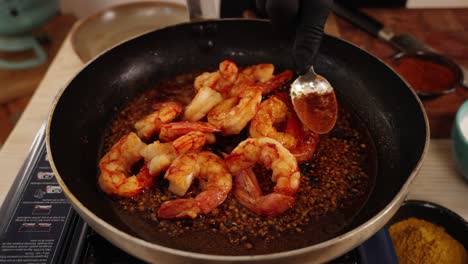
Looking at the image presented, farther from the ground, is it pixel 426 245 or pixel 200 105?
pixel 200 105

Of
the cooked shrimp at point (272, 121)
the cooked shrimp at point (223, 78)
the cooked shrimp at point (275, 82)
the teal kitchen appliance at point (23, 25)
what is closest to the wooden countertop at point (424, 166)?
the cooked shrimp at point (272, 121)

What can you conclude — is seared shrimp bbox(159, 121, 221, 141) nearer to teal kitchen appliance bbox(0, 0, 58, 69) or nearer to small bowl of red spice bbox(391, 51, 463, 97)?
small bowl of red spice bbox(391, 51, 463, 97)

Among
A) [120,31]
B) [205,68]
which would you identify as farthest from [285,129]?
[120,31]

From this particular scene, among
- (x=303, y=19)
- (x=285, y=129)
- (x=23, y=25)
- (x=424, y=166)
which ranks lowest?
(x=23, y=25)

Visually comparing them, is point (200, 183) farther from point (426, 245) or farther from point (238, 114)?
point (426, 245)

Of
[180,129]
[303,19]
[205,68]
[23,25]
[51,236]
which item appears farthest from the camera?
[23,25]

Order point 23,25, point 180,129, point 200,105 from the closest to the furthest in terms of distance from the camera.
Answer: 1. point 180,129
2. point 200,105
3. point 23,25
